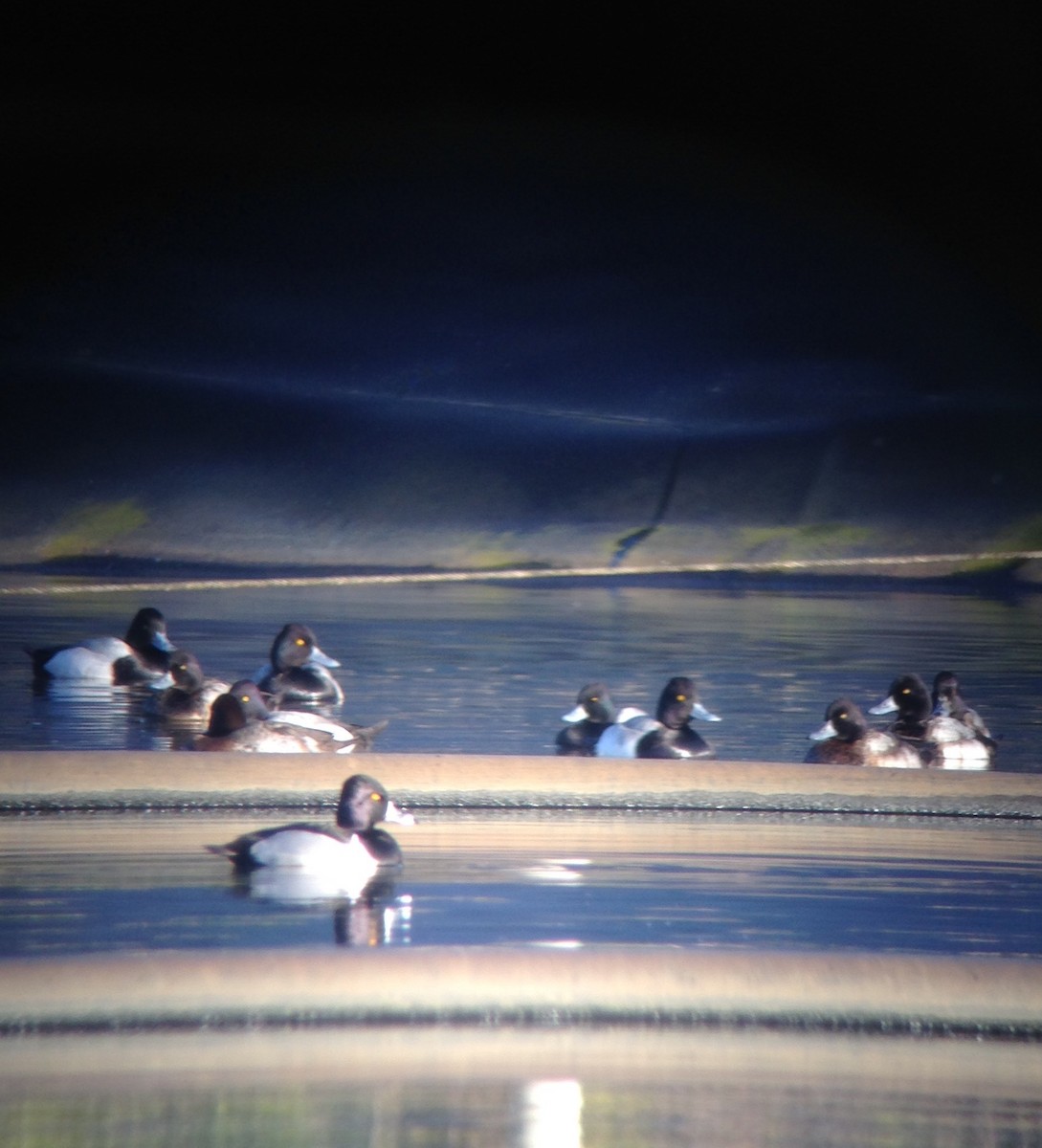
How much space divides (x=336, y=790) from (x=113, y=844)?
694 millimetres

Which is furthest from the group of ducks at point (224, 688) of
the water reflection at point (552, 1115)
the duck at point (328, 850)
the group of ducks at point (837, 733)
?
the water reflection at point (552, 1115)

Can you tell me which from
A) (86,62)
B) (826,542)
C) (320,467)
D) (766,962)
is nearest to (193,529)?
(320,467)

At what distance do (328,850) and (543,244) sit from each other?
12420 millimetres

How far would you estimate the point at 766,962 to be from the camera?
2.78m

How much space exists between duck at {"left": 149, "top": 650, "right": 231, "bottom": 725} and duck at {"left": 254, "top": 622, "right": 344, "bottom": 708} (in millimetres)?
193

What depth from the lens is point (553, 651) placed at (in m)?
7.42

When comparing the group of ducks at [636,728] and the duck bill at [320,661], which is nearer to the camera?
the group of ducks at [636,728]

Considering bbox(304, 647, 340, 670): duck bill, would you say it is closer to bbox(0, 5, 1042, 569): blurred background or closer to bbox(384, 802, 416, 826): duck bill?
bbox(384, 802, 416, 826): duck bill

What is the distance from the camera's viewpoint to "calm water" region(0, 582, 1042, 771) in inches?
222

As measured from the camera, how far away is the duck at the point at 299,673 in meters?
6.06

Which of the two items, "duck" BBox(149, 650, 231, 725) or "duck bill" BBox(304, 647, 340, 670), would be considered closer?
"duck" BBox(149, 650, 231, 725)

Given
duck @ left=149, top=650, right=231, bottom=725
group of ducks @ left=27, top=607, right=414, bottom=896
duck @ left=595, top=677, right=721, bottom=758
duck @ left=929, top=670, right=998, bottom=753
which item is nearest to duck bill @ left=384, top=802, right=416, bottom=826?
group of ducks @ left=27, top=607, right=414, bottom=896

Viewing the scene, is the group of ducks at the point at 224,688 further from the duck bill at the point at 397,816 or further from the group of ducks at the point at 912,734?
the group of ducks at the point at 912,734

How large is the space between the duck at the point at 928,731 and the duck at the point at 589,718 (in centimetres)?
85
